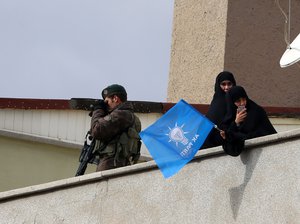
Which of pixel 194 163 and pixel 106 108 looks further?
pixel 106 108

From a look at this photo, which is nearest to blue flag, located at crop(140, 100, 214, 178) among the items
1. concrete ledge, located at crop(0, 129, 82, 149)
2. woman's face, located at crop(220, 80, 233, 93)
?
woman's face, located at crop(220, 80, 233, 93)

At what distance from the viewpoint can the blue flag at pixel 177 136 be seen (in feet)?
31.9

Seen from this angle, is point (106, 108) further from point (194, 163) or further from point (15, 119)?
point (15, 119)

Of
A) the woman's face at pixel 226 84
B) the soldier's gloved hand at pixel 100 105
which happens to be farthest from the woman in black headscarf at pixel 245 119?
the soldier's gloved hand at pixel 100 105

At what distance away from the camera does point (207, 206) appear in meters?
10.0

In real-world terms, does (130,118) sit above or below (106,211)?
above

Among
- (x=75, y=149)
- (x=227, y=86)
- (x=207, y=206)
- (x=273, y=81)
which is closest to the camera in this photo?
(x=207, y=206)

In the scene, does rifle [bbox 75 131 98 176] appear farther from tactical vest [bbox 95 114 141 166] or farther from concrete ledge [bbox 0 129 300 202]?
concrete ledge [bbox 0 129 300 202]

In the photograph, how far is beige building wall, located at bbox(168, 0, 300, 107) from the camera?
666 inches

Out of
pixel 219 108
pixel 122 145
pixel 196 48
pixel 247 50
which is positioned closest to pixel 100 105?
pixel 122 145

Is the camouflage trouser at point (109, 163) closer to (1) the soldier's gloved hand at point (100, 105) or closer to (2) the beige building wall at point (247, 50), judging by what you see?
(1) the soldier's gloved hand at point (100, 105)

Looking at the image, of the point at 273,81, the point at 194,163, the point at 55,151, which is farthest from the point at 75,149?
the point at 194,163

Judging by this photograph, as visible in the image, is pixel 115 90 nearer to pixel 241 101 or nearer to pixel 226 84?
pixel 226 84

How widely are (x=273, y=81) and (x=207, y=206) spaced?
23.7 feet
